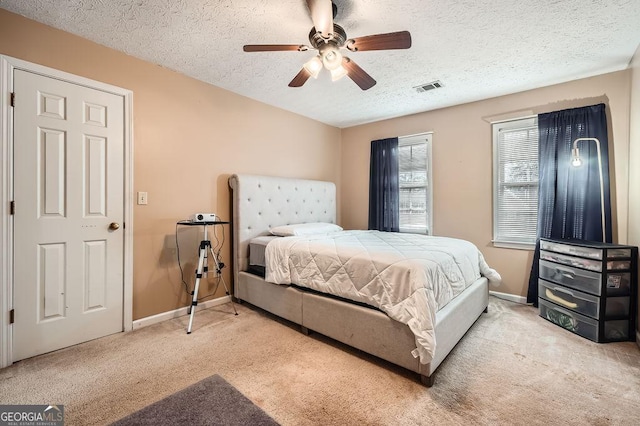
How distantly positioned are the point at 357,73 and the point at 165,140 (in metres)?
2.06

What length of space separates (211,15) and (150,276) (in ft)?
7.90

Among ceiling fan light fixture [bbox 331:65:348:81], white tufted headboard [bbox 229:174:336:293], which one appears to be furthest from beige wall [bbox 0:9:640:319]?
ceiling fan light fixture [bbox 331:65:348:81]

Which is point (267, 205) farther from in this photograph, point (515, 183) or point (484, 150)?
point (515, 183)

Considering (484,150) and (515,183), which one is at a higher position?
(484,150)

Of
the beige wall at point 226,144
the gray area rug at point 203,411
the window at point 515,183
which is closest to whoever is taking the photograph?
the gray area rug at point 203,411

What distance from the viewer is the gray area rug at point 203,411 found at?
1245mm

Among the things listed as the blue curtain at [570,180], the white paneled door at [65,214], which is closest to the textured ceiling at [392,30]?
the blue curtain at [570,180]

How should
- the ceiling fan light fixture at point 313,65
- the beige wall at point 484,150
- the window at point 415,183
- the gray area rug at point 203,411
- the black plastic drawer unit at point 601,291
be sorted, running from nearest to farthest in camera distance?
the gray area rug at point 203,411 < the ceiling fan light fixture at point 313,65 < the black plastic drawer unit at point 601,291 < the beige wall at point 484,150 < the window at point 415,183

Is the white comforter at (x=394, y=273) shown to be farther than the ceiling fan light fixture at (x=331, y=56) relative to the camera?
No

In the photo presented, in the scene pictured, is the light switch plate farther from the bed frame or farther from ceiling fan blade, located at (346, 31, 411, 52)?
ceiling fan blade, located at (346, 31, 411, 52)

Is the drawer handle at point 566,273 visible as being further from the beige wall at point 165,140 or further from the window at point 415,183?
the beige wall at point 165,140

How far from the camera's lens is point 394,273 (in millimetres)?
1892

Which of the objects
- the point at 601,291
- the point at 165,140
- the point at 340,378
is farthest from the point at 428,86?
the point at 340,378

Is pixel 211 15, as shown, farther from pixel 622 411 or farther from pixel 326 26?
pixel 622 411
